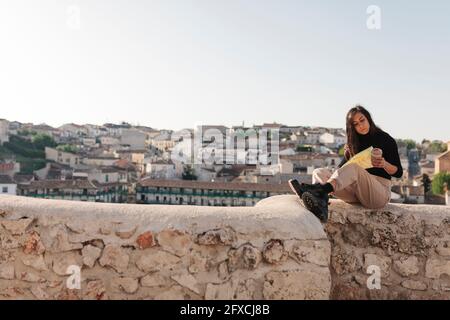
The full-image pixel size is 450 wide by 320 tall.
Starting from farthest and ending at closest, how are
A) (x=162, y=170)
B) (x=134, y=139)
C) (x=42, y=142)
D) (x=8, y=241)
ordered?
(x=134, y=139) → (x=42, y=142) → (x=162, y=170) → (x=8, y=241)

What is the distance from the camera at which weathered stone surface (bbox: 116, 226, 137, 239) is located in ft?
10.1

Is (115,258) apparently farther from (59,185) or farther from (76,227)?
(59,185)

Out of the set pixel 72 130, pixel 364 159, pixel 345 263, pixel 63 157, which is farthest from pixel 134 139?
pixel 345 263

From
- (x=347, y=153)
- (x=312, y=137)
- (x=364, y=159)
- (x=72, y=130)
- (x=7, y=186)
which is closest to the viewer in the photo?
(x=364, y=159)

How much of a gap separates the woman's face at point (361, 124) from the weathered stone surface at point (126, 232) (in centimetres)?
211

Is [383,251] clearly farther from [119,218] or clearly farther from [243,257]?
[119,218]

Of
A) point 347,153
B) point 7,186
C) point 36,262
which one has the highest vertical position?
point 347,153

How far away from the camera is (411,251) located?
3588 mm

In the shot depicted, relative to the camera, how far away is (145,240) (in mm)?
3053

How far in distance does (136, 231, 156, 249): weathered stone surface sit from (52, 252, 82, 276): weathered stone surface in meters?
0.40

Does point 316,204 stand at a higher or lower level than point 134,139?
lower

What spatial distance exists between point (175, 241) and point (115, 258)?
392 millimetres

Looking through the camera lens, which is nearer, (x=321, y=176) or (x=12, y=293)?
(x=12, y=293)
